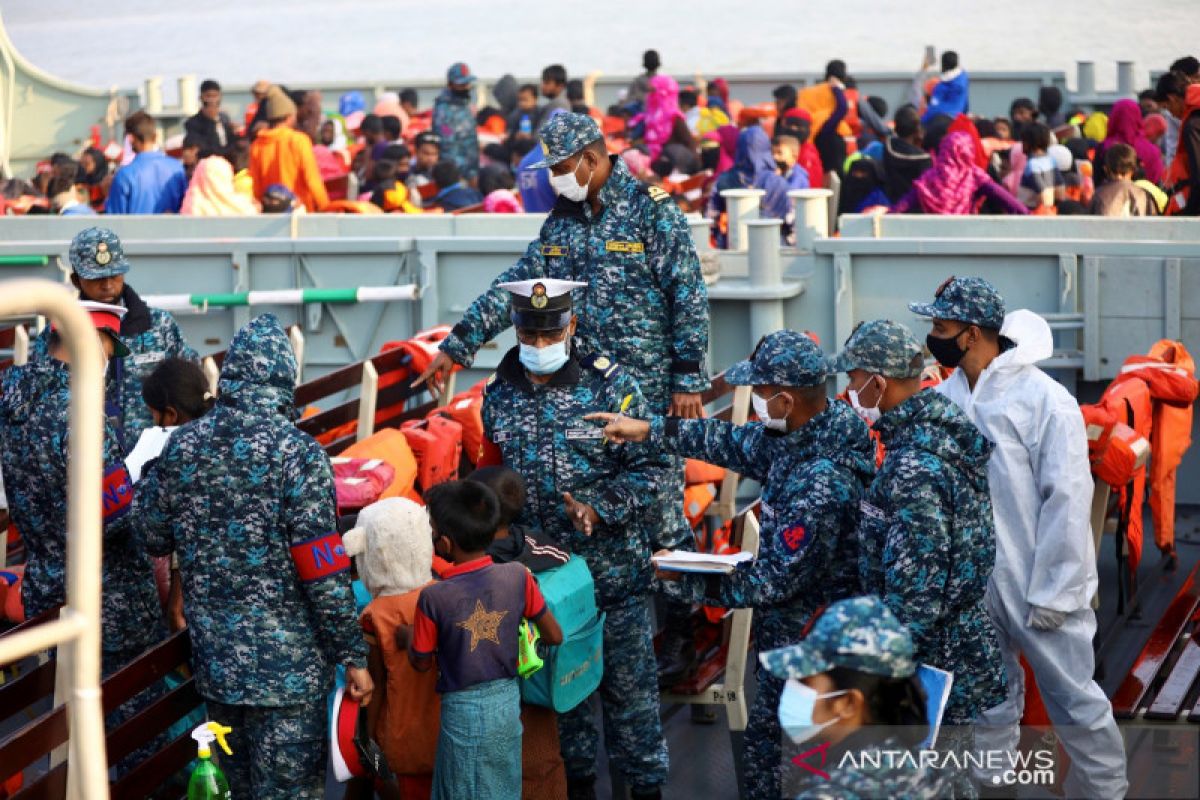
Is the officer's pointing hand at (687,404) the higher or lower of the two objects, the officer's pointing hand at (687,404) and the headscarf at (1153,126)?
the lower

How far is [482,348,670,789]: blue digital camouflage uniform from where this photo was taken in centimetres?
551

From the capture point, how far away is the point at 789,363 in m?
4.93

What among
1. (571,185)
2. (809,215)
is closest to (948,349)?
(571,185)

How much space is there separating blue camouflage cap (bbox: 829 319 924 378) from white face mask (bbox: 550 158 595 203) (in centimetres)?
162

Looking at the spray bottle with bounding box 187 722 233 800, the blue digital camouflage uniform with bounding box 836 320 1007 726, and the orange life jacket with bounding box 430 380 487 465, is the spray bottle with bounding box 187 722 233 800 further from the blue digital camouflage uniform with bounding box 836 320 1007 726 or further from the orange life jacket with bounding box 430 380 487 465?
the orange life jacket with bounding box 430 380 487 465

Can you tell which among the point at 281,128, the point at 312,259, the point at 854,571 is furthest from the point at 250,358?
the point at 281,128

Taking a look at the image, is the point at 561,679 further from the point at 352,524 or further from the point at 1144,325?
the point at 1144,325

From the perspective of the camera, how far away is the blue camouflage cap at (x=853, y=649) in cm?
331

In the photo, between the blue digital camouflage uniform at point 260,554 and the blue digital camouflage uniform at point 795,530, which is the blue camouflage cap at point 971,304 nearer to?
the blue digital camouflage uniform at point 795,530

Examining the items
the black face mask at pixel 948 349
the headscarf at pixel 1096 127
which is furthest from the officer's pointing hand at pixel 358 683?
the headscarf at pixel 1096 127

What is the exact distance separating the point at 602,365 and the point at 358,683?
1.38 metres

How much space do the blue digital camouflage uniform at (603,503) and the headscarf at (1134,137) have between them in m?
8.51

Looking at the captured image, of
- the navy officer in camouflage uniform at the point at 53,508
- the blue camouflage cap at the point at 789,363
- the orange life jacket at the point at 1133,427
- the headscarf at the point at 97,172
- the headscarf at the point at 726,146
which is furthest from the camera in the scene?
the headscarf at the point at 97,172

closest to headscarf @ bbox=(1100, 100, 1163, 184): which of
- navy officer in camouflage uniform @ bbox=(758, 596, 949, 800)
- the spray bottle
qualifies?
the spray bottle
